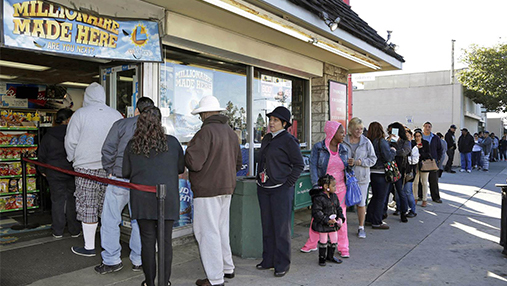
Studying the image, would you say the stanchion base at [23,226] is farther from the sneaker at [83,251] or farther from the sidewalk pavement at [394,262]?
the sidewalk pavement at [394,262]

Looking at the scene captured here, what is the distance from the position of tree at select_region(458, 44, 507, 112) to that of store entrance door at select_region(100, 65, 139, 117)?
22033 millimetres

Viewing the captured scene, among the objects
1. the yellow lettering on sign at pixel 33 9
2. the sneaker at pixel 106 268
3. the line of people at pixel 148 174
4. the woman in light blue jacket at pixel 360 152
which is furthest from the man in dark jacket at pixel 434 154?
the yellow lettering on sign at pixel 33 9

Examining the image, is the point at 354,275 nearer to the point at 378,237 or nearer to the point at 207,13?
the point at 378,237

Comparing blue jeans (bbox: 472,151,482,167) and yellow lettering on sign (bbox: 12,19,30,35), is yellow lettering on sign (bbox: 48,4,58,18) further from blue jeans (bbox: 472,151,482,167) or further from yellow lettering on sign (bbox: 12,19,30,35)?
blue jeans (bbox: 472,151,482,167)

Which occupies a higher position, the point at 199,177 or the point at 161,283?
the point at 199,177

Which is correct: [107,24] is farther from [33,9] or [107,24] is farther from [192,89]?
[192,89]

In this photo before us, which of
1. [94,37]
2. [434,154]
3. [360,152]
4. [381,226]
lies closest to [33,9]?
[94,37]

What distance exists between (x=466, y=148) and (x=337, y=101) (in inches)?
418

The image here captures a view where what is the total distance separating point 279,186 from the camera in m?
4.48

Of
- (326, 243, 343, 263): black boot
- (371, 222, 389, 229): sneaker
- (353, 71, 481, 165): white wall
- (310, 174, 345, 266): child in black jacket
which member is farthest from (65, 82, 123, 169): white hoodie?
(353, 71, 481, 165): white wall

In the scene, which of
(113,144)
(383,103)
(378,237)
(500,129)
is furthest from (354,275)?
(500,129)

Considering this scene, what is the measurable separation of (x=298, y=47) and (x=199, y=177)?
442cm

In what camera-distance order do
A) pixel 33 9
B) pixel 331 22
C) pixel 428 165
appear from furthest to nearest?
pixel 428 165 < pixel 331 22 < pixel 33 9

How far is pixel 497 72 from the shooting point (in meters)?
22.4
